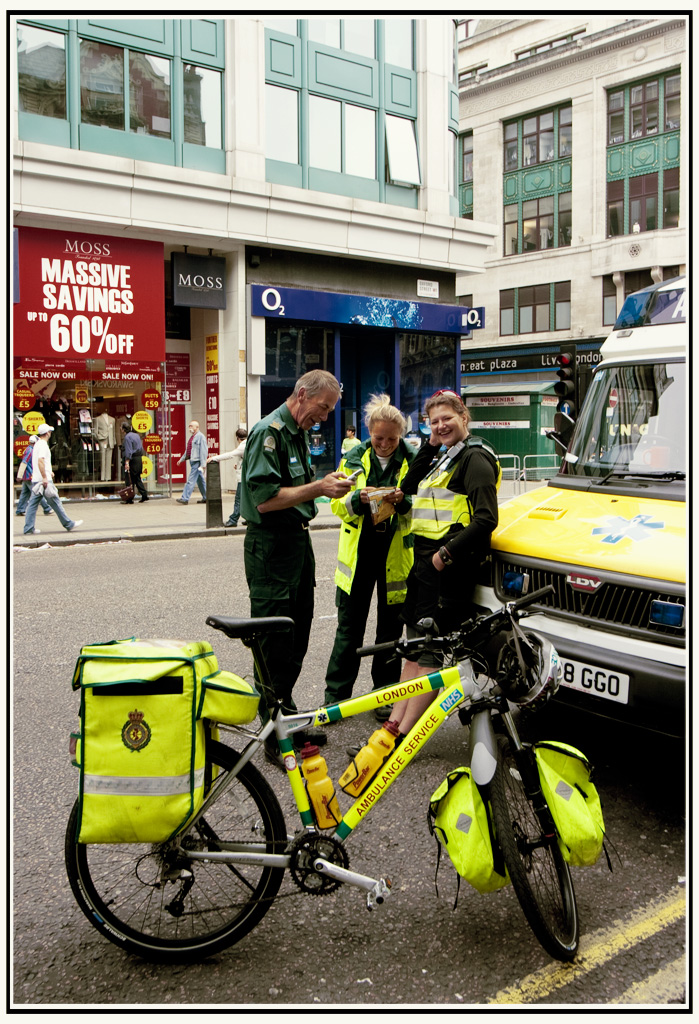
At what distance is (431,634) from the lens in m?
3.15

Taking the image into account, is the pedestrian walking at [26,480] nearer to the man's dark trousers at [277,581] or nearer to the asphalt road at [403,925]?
the asphalt road at [403,925]

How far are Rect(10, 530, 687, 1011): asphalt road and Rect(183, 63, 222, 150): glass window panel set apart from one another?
19.7 meters

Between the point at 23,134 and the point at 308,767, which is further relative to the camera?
the point at 23,134

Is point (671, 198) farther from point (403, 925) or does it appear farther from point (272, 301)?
point (403, 925)

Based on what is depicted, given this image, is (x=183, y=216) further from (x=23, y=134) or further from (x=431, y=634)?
(x=431, y=634)

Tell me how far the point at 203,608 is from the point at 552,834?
5.86m

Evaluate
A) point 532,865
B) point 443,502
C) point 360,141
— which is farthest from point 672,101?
point 532,865

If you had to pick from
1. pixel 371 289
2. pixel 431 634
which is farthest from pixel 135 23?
pixel 431 634

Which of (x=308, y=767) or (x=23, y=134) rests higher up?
(x=23, y=134)

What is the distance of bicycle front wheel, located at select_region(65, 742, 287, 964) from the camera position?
2.92 meters

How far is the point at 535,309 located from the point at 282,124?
70.3 ft

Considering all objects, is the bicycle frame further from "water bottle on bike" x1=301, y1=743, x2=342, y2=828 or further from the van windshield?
the van windshield

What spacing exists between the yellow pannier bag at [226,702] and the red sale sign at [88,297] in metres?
18.8

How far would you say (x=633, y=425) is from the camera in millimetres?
5293
